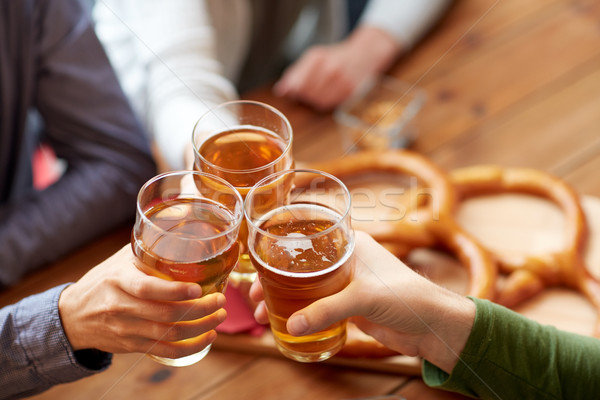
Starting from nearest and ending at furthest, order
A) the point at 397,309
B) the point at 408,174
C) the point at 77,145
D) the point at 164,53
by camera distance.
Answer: the point at 397,309
the point at 408,174
the point at 77,145
the point at 164,53

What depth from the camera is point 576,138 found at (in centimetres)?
139

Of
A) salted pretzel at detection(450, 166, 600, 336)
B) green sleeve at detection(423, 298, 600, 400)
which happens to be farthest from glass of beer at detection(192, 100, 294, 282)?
salted pretzel at detection(450, 166, 600, 336)

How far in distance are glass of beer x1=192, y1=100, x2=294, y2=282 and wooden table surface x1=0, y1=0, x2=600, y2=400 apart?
22cm

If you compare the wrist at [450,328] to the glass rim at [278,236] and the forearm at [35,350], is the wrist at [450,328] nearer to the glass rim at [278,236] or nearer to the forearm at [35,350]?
the glass rim at [278,236]

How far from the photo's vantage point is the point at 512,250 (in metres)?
1.14

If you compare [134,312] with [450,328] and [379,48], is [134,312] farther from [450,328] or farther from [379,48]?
[379,48]

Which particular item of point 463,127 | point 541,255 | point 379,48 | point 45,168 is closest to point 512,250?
point 541,255

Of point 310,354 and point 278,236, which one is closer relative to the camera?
point 278,236

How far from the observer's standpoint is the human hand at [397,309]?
2.49 feet

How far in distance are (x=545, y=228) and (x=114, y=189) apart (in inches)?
34.7

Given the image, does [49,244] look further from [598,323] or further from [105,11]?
[598,323]

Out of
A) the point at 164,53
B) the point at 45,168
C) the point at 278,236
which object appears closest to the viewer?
the point at 278,236

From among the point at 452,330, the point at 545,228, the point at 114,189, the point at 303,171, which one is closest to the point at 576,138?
the point at 545,228

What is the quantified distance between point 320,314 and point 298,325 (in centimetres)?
3
